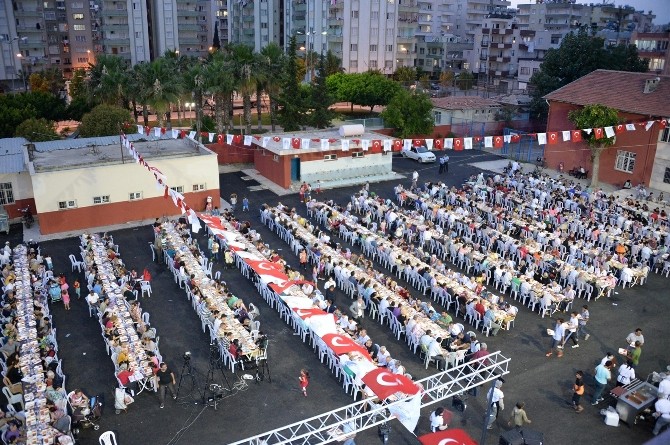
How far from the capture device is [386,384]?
1281 centimetres

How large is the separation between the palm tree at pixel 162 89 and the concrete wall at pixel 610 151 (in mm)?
27845

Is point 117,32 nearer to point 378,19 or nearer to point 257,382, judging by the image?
point 378,19

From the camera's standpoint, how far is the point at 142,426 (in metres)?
14.7

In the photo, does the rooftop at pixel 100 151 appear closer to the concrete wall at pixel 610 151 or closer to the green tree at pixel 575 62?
the concrete wall at pixel 610 151

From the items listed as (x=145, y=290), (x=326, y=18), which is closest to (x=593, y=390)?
(x=145, y=290)

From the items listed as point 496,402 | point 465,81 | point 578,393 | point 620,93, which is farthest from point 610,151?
point 465,81

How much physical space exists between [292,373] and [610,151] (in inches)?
1201

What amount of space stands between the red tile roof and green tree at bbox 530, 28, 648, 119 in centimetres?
1004

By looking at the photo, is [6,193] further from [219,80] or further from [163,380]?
[163,380]

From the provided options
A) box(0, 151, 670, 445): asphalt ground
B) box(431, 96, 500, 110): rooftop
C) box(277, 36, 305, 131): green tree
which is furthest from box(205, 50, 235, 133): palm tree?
box(431, 96, 500, 110): rooftop

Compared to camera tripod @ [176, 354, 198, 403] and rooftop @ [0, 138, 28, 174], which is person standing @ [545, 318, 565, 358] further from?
rooftop @ [0, 138, 28, 174]

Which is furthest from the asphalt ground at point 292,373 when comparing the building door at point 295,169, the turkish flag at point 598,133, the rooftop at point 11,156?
the building door at point 295,169

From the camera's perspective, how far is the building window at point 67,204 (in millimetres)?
28031

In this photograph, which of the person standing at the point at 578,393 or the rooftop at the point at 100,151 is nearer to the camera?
the person standing at the point at 578,393
